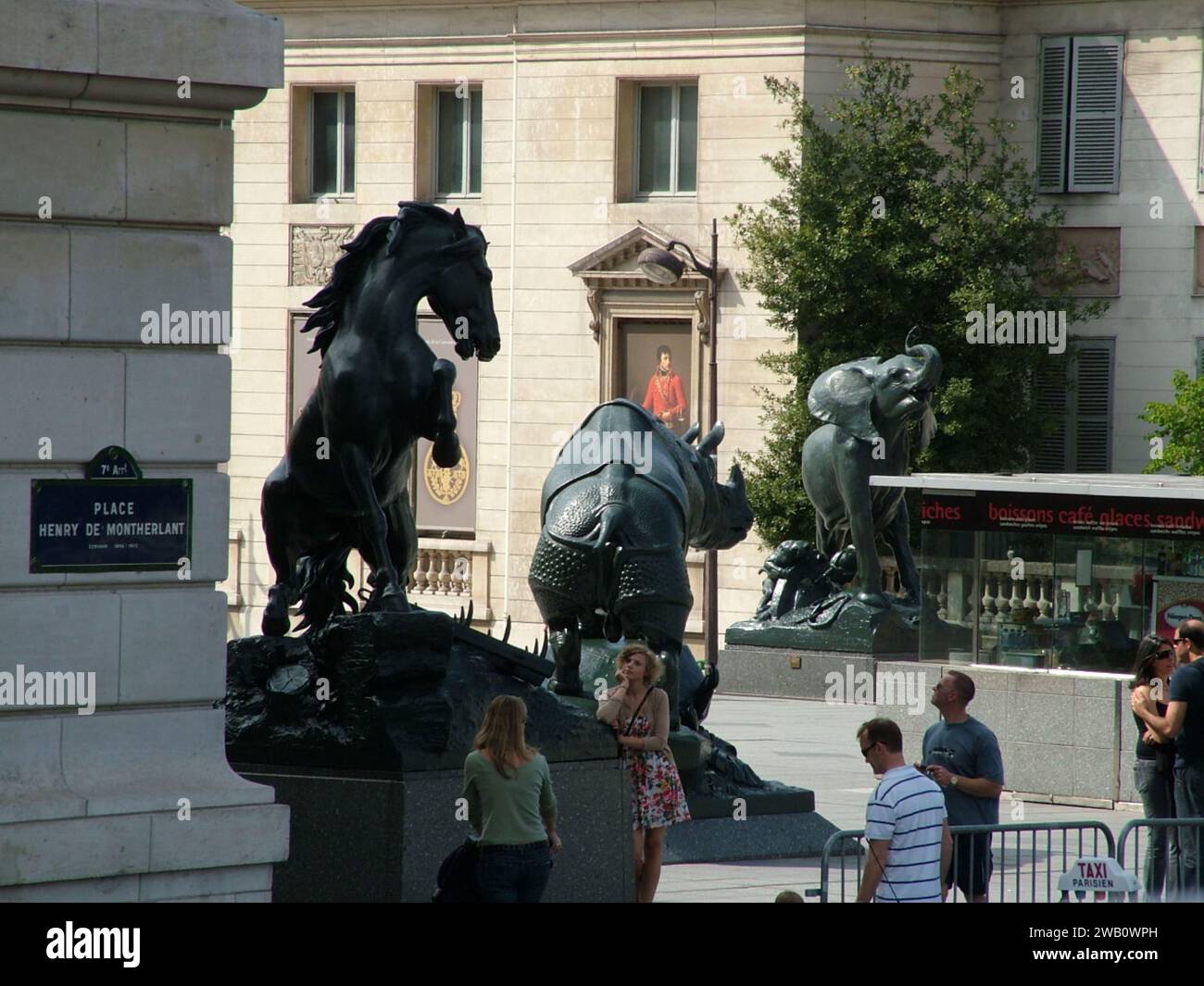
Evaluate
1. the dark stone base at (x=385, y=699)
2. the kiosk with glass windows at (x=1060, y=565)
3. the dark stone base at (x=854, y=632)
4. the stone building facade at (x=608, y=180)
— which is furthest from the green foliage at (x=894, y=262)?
the dark stone base at (x=385, y=699)

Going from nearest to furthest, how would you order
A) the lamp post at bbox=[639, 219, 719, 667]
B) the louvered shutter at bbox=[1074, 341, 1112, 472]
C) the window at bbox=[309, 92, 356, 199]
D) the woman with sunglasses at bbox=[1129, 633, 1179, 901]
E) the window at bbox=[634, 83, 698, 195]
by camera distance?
the woman with sunglasses at bbox=[1129, 633, 1179, 901], the lamp post at bbox=[639, 219, 719, 667], the louvered shutter at bbox=[1074, 341, 1112, 472], the window at bbox=[634, 83, 698, 195], the window at bbox=[309, 92, 356, 199]

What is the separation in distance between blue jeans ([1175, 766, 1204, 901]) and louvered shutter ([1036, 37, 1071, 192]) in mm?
26458

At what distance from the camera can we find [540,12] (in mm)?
41562

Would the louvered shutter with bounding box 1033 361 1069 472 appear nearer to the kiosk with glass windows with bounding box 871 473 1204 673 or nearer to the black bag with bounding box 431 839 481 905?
the kiosk with glass windows with bounding box 871 473 1204 673

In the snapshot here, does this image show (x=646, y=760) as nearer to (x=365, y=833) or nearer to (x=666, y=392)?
(x=365, y=833)

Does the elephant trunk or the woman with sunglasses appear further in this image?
the elephant trunk

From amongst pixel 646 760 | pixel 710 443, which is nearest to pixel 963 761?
pixel 646 760

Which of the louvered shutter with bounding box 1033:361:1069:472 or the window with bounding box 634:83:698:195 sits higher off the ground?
the window with bounding box 634:83:698:195

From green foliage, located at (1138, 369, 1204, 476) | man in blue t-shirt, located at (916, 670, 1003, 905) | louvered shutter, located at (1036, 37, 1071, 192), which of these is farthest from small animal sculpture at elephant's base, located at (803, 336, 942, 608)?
man in blue t-shirt, located at (916, 670, 1003, 905)

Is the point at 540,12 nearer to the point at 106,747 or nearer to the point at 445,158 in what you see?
the point at 445,158

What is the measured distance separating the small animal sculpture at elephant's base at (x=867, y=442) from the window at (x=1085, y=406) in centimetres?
1003

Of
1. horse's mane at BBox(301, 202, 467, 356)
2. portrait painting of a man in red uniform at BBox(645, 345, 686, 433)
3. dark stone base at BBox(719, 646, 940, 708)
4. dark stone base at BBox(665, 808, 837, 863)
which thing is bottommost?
dark stone base at BBox(719, 646, 940, 708)

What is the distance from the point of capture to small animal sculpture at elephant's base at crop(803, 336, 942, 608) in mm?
29500
